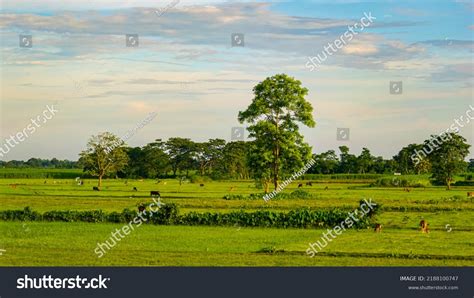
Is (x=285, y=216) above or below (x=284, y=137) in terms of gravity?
below

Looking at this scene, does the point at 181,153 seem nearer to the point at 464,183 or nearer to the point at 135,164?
the point at 135,164

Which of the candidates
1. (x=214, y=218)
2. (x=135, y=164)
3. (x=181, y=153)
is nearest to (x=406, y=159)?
(x=181, y=153)

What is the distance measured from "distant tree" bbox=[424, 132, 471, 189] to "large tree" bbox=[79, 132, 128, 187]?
4637 centimetres

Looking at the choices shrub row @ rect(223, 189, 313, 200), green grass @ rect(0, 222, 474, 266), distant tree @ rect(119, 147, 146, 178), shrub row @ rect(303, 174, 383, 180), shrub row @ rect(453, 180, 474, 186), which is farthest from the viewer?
distant tree @ rect(119, 147, 146, 178)

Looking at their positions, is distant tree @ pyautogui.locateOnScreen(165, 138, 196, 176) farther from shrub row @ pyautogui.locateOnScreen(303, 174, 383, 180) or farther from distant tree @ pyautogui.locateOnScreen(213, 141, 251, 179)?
shrub row @ pyautogui.locateOnScreen(303, 174, 383, 180)

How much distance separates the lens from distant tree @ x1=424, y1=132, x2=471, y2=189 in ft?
290

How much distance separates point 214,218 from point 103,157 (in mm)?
65012

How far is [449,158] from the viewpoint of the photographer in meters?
88.8

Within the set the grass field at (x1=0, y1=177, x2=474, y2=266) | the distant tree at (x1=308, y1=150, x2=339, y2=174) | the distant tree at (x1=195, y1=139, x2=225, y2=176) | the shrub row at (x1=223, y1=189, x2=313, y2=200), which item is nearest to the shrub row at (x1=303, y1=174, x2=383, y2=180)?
the distant tree at (x1=308, y1=150, x2=339, y2=174)

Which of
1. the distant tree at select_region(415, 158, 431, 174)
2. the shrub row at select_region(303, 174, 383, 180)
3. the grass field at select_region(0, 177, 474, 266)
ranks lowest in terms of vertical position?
the shrub row at select_region(303, 174, 383, 180)
